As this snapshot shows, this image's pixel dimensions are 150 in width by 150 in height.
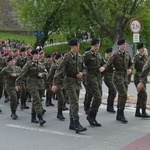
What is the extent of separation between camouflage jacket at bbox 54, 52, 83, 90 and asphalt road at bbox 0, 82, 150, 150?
101 centimetres

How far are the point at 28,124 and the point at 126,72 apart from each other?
262 centimetres

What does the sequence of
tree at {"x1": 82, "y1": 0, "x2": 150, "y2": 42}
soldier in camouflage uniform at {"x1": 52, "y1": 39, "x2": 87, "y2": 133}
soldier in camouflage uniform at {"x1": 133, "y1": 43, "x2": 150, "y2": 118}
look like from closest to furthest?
soldier in camouflage uniform at {"x1": 52, "y1": 39, "x2": 87, "y2": 133} → soldier in camouflage uniform at {"x1": 133, "y1": 43, "x2": 150, "y2": 118} → tree at {"x1": 82, "y1": 0, "x2": 150, "y2": 42}

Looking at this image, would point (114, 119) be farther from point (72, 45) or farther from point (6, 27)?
point (6, 27)

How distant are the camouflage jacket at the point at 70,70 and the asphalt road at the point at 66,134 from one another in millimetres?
1006

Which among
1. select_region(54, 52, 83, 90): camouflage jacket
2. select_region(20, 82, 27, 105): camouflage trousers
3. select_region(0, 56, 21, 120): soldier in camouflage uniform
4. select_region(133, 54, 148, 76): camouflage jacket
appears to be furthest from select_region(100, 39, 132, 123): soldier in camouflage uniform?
select_region(20, 82, 27, 105): camouflage trousers

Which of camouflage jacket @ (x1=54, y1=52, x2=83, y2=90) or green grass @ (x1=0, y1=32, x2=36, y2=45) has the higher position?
green grass @ (x1=0, y1=32, x2=36, y2=45)

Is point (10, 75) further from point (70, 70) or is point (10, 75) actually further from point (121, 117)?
point (121, 117)

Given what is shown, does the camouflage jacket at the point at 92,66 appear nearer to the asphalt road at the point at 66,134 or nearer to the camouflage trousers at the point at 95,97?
the camouflage trousers at the point at 95,97

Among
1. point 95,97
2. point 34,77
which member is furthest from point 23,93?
point 95,97

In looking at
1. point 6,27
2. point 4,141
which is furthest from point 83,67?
point 6,27

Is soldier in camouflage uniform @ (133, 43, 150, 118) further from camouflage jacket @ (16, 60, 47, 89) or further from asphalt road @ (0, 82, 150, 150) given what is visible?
camouflage jacket @ (16, 60, 47, 89)

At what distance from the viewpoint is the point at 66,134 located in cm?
874

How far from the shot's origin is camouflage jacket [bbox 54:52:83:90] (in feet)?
29.6

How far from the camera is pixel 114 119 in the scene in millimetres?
10242
